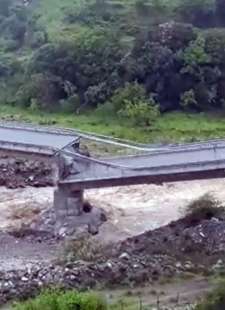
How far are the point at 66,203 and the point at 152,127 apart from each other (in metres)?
14.9

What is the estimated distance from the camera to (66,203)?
40.4m

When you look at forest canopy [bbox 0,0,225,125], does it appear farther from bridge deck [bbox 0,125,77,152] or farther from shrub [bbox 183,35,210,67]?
bridge deck [bbox 0,125,77,152]

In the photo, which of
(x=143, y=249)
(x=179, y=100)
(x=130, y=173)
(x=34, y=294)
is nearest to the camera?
(x=34, y=294)

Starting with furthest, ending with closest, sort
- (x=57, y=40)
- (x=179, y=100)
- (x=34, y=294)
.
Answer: (x=57, y=40) → (x=179, y=100) → (x=34, y=294)

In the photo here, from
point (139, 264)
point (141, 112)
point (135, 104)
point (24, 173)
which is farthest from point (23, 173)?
point (139, 264)

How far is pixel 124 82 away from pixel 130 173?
63.7ft

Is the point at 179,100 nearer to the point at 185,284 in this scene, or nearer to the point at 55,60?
the point at 55,60

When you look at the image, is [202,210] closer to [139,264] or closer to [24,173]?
[139,264]

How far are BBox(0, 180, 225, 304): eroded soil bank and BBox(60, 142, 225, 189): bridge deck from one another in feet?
6.46

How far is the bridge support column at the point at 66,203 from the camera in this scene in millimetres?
40281

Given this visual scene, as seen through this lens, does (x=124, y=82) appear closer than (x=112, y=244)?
No

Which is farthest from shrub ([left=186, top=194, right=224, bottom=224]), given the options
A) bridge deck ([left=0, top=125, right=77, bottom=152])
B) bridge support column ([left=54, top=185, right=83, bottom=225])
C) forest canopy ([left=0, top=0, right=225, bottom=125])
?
forest canopy ([left=0, top=0, right=225, bottom=125])

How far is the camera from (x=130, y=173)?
39.3 metres

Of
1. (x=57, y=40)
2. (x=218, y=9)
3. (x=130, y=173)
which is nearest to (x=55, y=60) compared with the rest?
(x=57, y=40)
